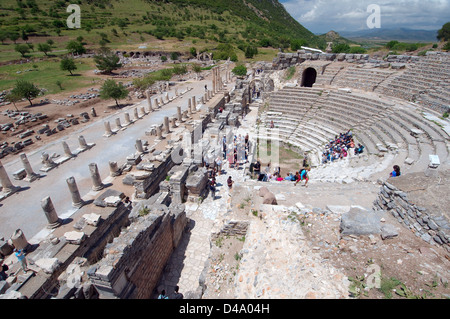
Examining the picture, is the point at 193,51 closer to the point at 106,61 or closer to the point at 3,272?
the point at 106,61

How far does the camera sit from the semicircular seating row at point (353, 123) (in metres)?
12.7

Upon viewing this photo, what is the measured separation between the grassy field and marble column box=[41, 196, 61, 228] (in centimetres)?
3383

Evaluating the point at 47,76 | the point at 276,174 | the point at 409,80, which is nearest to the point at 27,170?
the point at 276,174

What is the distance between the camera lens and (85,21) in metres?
83.1

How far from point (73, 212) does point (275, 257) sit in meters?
9.20

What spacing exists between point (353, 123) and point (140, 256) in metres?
17.0

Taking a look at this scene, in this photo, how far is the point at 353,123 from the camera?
58.2 ft

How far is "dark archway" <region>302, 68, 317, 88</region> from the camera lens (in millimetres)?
29375

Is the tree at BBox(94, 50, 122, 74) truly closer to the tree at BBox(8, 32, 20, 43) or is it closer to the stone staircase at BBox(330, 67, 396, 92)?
the tree at BBox(8, 32, 20, 43)

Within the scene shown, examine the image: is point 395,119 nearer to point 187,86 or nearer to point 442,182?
point 442,182

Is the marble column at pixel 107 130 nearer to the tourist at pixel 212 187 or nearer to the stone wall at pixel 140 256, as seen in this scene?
the tourist at pixel 212 187

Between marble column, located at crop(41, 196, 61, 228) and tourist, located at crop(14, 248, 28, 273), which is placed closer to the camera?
tourist, located at crop(14, 248, 28, 273)

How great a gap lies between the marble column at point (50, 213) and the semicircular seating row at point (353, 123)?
15239 millimetres

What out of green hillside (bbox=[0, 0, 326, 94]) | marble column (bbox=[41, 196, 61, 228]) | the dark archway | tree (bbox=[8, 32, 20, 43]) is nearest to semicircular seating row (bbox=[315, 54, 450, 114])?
the dark archway
